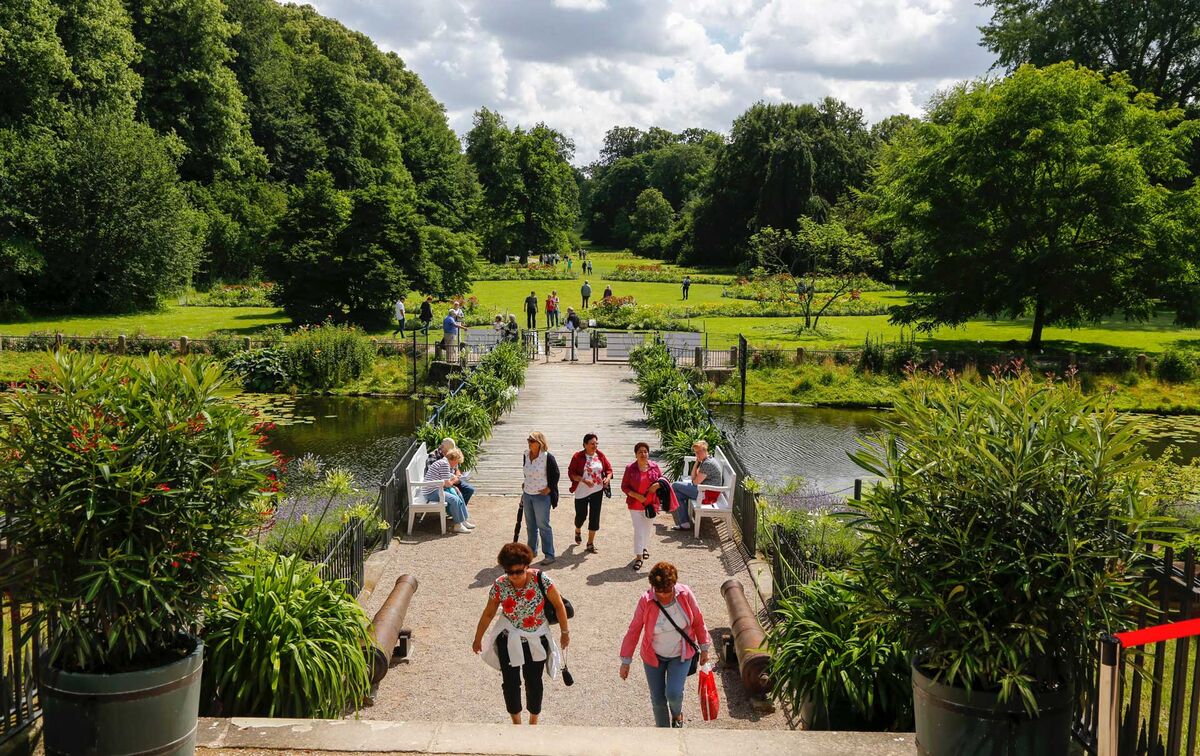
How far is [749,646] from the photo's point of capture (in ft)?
24.8

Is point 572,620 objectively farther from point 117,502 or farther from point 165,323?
point 165,323

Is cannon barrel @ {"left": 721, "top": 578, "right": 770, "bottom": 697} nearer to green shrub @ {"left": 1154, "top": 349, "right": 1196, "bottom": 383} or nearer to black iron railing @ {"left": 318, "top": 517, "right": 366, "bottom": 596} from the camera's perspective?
black iron railing @ {"left": 318, "top": 517, "right": 366, "bottom": 596}

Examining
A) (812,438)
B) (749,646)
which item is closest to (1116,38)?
(812,438)

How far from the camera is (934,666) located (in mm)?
4438

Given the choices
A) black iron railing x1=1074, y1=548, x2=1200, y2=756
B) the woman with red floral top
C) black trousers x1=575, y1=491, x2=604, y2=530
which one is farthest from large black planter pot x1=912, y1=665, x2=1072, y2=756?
black trousers x1=575, y1=491, x2=604, y2=530

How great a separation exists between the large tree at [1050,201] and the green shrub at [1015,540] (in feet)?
98.6

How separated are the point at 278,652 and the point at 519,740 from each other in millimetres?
1810

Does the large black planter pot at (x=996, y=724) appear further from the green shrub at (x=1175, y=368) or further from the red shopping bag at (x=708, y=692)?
the green shrub at (x=1175, y=368)

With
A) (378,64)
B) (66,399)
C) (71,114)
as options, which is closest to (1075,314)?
(66,399)

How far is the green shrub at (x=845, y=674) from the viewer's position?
6023 mm

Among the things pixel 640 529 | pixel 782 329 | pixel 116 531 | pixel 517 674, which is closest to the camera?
pixel 116 531

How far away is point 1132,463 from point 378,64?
9343 cm

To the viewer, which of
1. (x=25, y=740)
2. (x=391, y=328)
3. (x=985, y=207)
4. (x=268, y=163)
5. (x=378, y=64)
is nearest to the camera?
(x=25, y=740)

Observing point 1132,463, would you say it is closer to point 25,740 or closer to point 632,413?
point 25,740
